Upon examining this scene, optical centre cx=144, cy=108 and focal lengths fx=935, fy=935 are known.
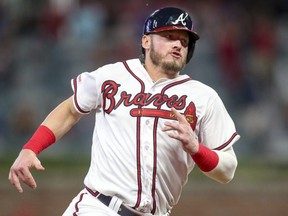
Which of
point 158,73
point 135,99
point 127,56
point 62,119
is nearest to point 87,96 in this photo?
point 62,119

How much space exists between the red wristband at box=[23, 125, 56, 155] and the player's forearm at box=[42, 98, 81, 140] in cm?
4

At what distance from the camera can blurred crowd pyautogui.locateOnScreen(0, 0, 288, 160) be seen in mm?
12344

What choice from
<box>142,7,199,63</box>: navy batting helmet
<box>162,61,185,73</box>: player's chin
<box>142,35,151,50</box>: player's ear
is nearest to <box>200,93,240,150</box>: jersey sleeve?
<box>162,61,185,73</box>: player's chin

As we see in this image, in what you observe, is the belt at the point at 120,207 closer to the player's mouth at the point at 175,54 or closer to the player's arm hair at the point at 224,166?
the player's arm hair at the point at 224,166

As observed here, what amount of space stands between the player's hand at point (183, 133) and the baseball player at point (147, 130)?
141mm

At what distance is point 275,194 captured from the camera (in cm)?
1186

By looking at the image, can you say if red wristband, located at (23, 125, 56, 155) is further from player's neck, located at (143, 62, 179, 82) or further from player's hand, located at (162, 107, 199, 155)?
player's hand, located at (162, 107, 199, 155)

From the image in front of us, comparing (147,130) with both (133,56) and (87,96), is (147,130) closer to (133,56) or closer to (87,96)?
(87,96)

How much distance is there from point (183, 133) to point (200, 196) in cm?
638

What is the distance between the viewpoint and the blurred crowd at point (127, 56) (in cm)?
1234

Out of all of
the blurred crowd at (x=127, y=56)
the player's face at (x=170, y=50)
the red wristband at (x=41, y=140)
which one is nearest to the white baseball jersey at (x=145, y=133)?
the player's face at (x=170, y=50)

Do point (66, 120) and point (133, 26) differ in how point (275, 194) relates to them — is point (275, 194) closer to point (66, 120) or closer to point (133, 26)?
point (133, 26)

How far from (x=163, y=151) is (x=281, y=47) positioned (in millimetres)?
7846

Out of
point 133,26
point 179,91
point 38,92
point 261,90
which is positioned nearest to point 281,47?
point 261,90
